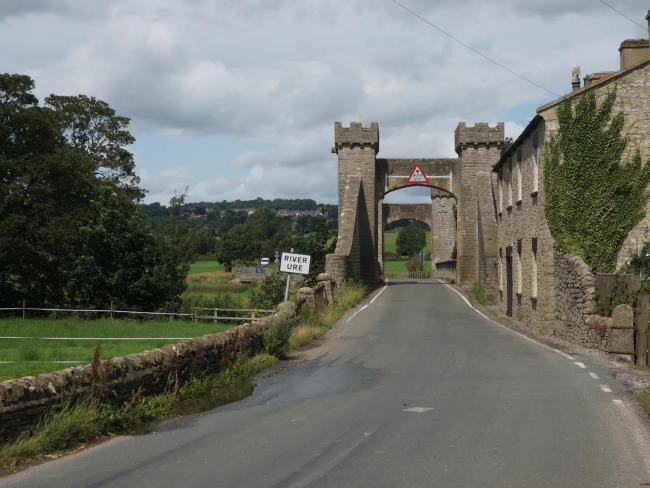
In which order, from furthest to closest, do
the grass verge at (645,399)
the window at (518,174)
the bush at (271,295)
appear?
the bush at (271,295)
the window at (518,174)
the grass verge at (645,399)

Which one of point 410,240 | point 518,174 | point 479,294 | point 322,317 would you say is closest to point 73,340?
point 322,317

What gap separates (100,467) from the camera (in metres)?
7.66

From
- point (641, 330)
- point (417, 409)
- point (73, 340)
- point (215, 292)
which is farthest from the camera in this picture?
point (215, 292)

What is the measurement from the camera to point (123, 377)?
10266 millimetres

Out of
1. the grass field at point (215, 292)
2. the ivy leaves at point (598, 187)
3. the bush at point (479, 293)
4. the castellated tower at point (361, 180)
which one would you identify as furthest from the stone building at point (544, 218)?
the grass field at point (215, 292)

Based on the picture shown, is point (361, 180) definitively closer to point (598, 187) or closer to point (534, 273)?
point (534, 273)

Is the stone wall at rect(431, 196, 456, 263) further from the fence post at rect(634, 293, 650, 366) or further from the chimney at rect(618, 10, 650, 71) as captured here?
the fence post at rect(634, 293, 650, 366)

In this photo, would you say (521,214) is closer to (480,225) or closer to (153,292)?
(480,225)

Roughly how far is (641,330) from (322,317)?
11334 millimetres

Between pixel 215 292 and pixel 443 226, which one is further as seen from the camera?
pixel 443 226

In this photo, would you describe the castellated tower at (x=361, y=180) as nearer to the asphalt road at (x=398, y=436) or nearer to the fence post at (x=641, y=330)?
the fence post at (x=641, y=330)

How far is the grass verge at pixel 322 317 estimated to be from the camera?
20531 mm

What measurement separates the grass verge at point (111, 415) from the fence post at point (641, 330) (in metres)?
8.64

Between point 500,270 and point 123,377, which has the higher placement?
point 500,270
